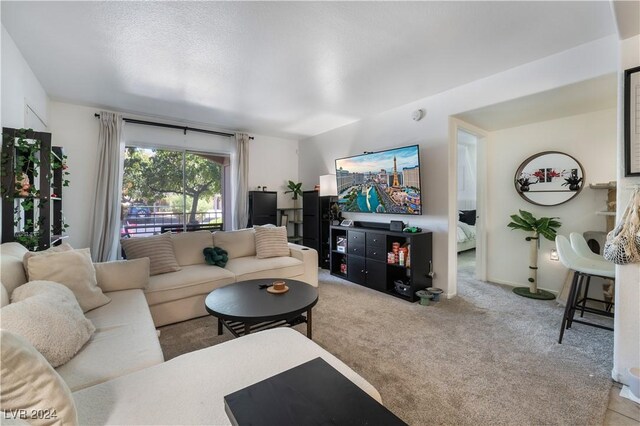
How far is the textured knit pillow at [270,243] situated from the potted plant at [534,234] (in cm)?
299

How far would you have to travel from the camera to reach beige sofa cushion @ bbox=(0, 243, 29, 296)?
1.46 m

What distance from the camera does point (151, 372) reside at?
116cm

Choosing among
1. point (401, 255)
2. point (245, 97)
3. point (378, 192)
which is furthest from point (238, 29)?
point (401, 255)

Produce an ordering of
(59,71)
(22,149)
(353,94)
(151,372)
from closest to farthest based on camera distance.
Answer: (151,372), (22,149), (59,71), (353,94)

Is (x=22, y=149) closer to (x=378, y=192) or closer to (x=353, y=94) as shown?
(x=353, y=94)

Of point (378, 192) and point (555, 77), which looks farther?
point (378, 192)

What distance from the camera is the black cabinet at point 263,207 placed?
16.1 ft

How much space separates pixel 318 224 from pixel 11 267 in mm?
3666

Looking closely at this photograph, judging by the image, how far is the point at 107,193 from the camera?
12.4ft

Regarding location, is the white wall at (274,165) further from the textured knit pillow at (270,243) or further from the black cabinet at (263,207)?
the textured knit pillow at (270,243)

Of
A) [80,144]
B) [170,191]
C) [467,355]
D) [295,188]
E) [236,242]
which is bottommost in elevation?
[467,355]

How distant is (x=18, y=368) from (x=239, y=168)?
4.39 meters

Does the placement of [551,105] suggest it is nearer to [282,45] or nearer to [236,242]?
[282,45]

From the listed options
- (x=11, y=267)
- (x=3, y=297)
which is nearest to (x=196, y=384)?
(x=3, y=297)
